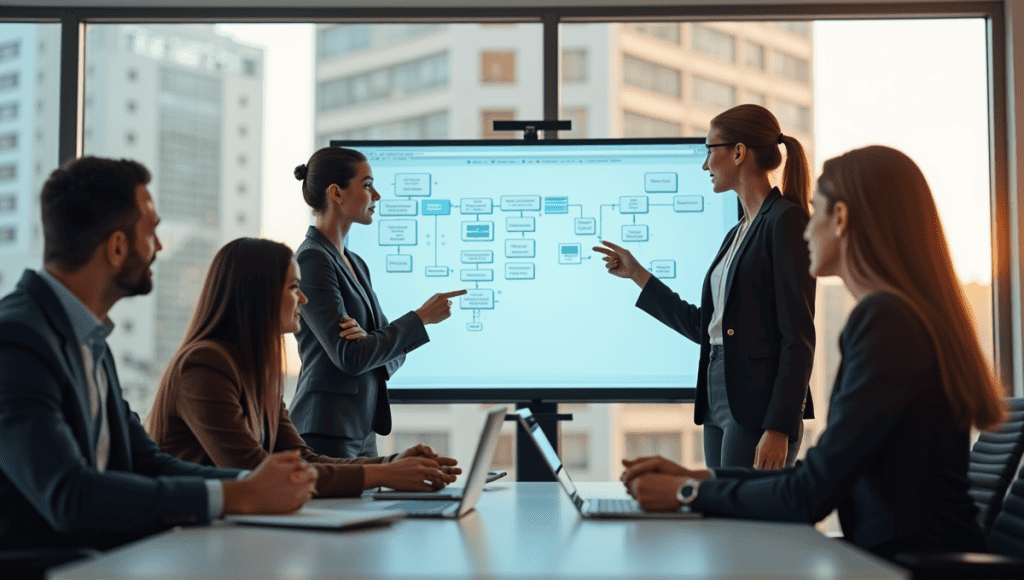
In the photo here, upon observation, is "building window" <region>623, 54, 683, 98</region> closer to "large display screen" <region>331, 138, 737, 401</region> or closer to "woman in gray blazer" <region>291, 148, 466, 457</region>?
"large display screen" <region>331, 138, 737, 401</region>

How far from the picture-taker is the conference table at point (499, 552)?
1.08 metres

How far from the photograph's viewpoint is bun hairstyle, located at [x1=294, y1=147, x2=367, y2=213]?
2.82 m

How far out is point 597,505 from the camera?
1.69 m

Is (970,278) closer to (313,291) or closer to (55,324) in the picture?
(313,291)

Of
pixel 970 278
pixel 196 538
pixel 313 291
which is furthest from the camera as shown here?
pixel 970 278

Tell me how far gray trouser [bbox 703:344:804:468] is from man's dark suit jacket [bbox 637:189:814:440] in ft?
0.12

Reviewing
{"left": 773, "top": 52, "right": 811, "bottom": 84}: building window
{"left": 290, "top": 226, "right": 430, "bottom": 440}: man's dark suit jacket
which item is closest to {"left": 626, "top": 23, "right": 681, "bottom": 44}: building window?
{"left": 773, "top": 52, "right": 811, "bottom": 84}: building window

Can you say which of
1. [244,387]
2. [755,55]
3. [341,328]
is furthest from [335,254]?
[755,55]

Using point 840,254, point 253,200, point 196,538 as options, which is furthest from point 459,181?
point 196,538

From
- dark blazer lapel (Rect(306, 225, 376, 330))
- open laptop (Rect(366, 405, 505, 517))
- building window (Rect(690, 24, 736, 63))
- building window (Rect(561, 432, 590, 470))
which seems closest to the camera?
open laptop (Rect(366, 405, 505, 517))

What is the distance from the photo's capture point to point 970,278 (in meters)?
3.67

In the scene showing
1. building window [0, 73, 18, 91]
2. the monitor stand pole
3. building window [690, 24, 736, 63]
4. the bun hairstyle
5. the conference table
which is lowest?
the monitor stand pole

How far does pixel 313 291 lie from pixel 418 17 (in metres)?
1.59

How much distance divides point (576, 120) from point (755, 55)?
896 mm
